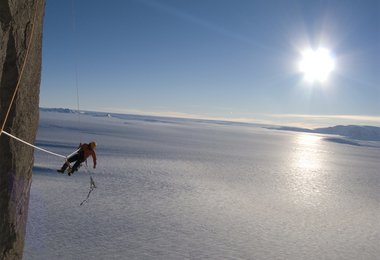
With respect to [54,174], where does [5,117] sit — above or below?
above

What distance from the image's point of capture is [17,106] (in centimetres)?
362

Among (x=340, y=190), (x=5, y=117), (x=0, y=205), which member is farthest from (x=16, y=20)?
(x=340, y=190)

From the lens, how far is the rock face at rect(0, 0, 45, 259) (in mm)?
3406

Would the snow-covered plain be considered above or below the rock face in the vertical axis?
below

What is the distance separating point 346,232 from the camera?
503 inches

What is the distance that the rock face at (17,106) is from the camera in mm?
3406

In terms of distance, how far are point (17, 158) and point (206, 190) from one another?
48.4 ft

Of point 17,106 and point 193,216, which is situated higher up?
point 17,106

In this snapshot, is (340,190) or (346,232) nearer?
(346,232)

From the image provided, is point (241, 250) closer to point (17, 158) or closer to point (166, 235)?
point (166, 235)

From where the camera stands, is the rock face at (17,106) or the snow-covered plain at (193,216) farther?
the snow-covered plain at (193,216)

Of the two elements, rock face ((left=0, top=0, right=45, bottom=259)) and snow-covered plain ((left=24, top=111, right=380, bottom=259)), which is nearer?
rock face ((left=0, top=0, right=45, bottom=259))

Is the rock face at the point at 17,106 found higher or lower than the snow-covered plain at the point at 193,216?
higher

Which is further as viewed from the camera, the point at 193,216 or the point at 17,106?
the point at 193,216
